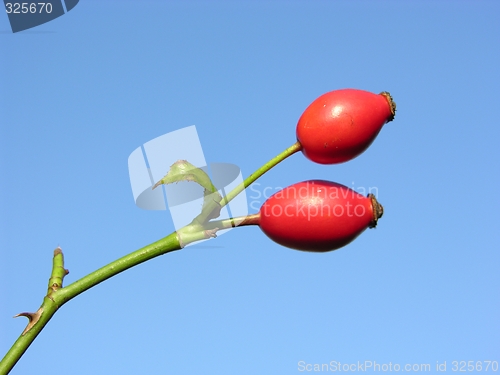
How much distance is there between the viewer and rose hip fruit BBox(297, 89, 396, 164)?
6.30 ft

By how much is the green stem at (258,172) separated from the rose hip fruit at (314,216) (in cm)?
10

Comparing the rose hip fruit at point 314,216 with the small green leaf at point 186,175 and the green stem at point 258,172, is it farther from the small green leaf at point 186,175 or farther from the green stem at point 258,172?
the small green leaf at point 186,175

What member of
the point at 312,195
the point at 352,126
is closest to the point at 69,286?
the point at 312,195

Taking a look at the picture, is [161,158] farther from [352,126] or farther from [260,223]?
[352,126]

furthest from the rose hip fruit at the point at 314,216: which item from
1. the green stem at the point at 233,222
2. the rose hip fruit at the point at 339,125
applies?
the rose hip fruit at the point at 339,125

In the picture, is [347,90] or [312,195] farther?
[347,90]

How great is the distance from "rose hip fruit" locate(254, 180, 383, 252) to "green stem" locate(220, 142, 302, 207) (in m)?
0.10

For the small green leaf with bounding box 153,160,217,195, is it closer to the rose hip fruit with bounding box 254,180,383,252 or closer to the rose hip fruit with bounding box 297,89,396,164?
the rose hip fruit with bounding box 254,180,383,252

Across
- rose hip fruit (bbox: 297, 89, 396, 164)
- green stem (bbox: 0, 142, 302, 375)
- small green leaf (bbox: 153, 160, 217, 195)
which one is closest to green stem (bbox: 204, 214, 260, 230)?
green stem (bbox: 0, 142, 302, 375)

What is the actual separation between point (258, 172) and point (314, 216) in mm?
282

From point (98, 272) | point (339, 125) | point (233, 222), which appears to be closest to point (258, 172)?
point (233, 222)

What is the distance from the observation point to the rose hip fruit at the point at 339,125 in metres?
1.92

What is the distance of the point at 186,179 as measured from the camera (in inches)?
75.7

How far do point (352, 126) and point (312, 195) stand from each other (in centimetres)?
31
